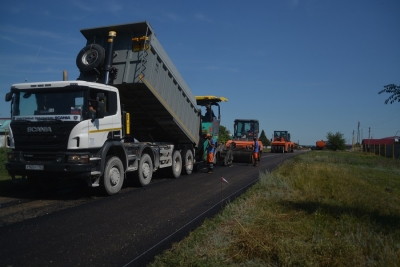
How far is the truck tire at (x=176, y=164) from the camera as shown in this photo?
1327 cm

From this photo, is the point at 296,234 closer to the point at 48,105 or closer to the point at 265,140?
the point at 48,105

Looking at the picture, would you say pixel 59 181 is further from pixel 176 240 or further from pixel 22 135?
pixel 176 240

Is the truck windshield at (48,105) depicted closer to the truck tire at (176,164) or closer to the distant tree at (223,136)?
the truck tire at (176,164)

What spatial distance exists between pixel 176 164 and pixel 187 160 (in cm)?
83

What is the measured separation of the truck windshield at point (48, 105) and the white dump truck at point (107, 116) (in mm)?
22

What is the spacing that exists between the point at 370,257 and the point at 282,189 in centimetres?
500

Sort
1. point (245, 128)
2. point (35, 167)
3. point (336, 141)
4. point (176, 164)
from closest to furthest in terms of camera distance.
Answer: point (35, 167), point (176, 164), point (245, 128), point (336, 141)

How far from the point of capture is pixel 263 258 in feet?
13.9

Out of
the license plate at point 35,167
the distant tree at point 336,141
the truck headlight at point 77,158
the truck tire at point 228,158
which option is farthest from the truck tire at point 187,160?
the distant tree at point 336,141

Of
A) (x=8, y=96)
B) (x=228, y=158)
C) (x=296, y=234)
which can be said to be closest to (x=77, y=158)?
(x=8, y=96)

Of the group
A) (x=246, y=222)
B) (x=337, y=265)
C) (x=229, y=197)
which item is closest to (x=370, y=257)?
(x=337, y=265)

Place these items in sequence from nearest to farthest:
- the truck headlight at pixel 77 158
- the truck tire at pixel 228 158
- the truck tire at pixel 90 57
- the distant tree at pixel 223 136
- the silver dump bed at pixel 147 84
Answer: the truck headlight at pixel 77 158 < the truck tire at pixel 90 57 < the silver dump bed at pixel 147 84 < the truck tire at pixel 228 158 < the distant tree at pixel 223 136

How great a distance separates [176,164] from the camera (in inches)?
537

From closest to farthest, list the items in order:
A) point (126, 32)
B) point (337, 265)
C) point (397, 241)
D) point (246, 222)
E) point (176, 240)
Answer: point (337, 265)
point (397, 241)
point (176, 240)
point (246, 222)
point (126, 32)
